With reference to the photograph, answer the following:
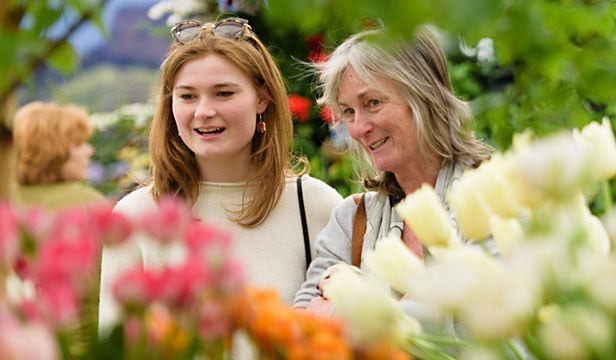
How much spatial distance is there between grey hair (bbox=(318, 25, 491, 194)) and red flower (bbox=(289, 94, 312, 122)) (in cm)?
290

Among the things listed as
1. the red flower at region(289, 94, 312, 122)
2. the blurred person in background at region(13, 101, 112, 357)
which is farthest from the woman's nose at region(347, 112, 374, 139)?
the red flower at region(289, 94, 312, 122)

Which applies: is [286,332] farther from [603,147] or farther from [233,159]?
[233,159]

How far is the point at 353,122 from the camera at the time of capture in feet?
8.14

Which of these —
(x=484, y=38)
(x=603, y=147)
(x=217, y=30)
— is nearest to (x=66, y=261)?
(x=603, y=147)

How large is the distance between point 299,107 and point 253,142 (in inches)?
108

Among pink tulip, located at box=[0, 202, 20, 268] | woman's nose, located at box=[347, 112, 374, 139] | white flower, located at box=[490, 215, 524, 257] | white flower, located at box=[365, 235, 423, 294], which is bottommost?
woman's nose, located at box=[347, 112, 374, 139]

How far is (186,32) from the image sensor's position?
275 centimetres

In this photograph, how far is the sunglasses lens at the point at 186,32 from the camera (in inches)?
107

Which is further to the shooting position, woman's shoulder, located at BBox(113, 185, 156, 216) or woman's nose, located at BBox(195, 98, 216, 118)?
woman's shoulder, located at BBox(113, 185, 156, 216)

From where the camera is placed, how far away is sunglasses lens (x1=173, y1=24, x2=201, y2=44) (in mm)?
2719

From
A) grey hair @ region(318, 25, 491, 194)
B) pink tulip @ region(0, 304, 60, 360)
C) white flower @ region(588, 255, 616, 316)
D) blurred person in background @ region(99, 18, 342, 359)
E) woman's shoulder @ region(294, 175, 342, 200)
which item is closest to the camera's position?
pink tulip @ region(0, 304, 60, 360)

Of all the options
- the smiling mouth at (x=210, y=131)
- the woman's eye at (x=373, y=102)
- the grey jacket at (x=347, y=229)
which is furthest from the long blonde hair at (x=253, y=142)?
the woman's eye at (x=373, y=102)

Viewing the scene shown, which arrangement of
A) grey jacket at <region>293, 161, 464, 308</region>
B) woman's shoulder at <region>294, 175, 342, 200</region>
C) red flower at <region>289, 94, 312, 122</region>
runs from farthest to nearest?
red flower at <region>289, 94, 312, 122</region> → woman's shoulder at <region>294, 175, 342, 200</region> → grey jacket at <region>293, 161, 464, 308</region>

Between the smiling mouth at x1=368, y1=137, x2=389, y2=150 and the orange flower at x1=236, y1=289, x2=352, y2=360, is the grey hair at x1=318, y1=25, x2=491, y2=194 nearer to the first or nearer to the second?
the smiling mouth at x1=368, y1=137, x2=389, y2=150
